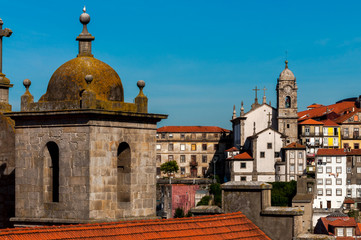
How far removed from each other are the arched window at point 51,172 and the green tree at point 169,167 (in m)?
126

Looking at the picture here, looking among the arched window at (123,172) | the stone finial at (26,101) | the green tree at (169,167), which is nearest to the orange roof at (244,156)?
the green tree at (169,167)

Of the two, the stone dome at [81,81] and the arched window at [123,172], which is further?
the arched window at [123,172]

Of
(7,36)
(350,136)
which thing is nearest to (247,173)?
(350,136)

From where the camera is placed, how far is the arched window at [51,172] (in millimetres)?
14508

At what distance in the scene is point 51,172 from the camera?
14.5m

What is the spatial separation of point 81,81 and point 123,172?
1873 millimetres

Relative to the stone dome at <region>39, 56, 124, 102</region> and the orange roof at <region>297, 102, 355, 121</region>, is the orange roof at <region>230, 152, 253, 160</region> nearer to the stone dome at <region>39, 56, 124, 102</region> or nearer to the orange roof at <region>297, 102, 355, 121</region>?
the orange roof at <region>297, 102, 355, 121</region>

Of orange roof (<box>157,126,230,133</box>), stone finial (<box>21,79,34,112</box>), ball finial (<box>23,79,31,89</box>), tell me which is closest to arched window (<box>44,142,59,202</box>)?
stone finial (<box>21,79,34,112</box>)

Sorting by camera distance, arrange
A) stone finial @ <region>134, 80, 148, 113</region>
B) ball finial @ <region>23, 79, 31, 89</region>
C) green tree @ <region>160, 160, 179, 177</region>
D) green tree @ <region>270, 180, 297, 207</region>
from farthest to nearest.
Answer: green tree @ <region>160, 160, 179, 177</region> < green tree @ <region>270, 180, 297, 207</region> < ball finial @ <region>23, 79, 31, 89</region> < stone finial @ <region>134, 80, 148, 113</region>

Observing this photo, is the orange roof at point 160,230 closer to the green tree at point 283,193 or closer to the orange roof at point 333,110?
the green tree at point 283,193

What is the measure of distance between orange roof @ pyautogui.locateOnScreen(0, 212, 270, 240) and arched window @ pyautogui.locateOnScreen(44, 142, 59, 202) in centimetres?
246

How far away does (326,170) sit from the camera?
118750mm

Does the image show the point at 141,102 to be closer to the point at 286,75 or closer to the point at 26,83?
the point at 26,83

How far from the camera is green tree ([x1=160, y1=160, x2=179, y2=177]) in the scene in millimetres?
140750
